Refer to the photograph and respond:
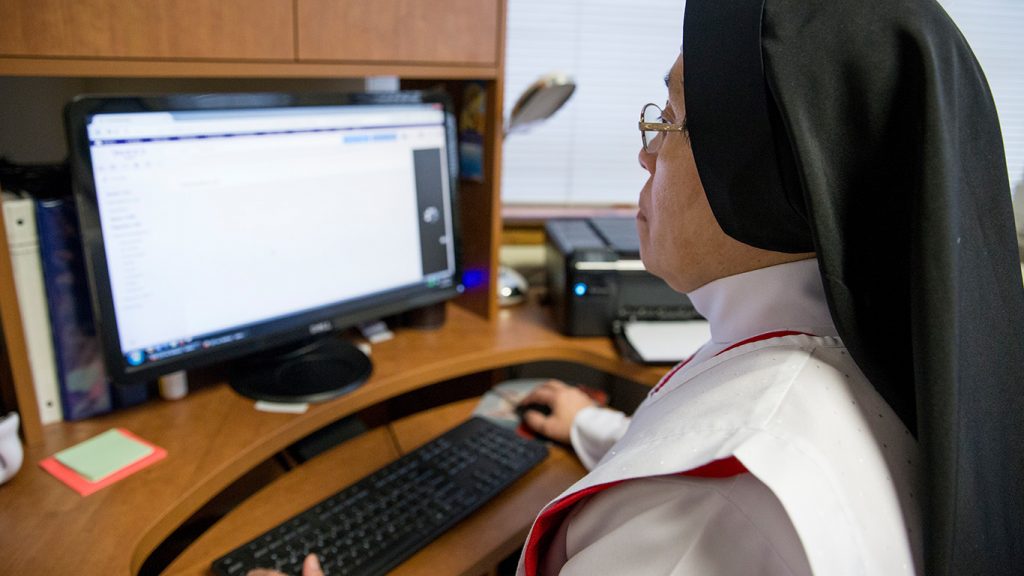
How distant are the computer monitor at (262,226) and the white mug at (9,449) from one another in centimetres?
13

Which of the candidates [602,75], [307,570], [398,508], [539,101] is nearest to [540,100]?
[539,101]

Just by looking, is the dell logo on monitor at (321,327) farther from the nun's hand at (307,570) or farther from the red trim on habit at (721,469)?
the red trim on habit at (721,469)

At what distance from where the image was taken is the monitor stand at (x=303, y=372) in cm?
118

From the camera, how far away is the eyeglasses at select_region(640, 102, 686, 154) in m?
0.81

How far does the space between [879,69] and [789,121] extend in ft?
0.28

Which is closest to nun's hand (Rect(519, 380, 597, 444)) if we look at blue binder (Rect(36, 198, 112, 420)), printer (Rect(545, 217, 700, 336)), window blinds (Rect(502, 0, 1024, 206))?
printer (Rect(545, 217, 700, 336))

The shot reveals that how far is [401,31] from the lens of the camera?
1216mm

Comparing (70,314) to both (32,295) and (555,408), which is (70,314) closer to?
(32,295)

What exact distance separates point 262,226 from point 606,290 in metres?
0.66

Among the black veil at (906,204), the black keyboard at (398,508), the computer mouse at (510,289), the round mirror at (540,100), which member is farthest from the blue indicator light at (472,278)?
the black veil at (906,204)

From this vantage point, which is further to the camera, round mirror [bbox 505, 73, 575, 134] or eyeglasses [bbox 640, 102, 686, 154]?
round mirror [bbox 505, 73, 575, 134]

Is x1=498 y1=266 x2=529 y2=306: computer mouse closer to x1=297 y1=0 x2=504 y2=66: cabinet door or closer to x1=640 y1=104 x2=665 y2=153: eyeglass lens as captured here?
x1=297 y1=0 x2=504 y2=66: cabinet door

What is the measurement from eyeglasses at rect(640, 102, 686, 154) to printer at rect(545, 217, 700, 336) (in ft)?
1.76

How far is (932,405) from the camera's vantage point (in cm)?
62
